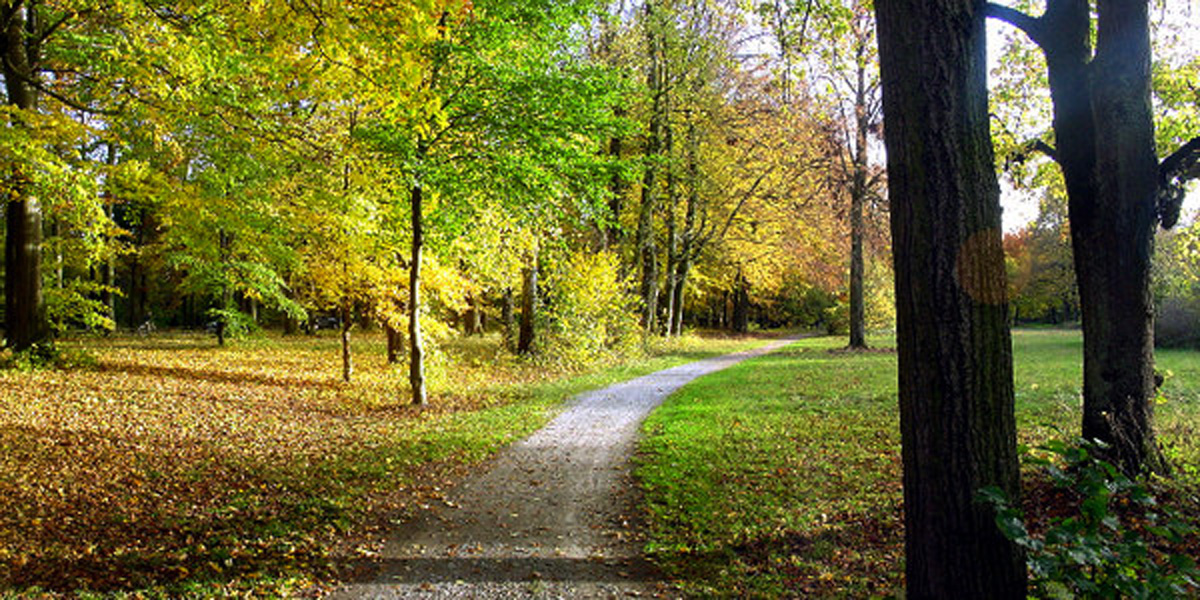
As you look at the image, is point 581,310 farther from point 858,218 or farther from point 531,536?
point 531,536

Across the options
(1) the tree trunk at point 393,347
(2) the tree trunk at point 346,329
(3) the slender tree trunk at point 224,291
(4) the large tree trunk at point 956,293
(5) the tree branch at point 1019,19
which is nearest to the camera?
(4) the large tree trunk at point 956,293

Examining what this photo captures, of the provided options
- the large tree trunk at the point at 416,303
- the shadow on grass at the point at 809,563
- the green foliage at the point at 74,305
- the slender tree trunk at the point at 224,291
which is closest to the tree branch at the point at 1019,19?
the shadow on grass at the point at 809,563

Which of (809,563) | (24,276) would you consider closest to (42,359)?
(24,276)

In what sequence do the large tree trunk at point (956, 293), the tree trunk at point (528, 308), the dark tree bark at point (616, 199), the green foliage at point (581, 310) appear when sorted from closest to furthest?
1. the large tree trunk at point (956, 293)
2. the green foliage at point (581, 310)
3. the tree trunk at point (528, 308)
4. the dark tree bark at point (616, 199)

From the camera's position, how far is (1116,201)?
5453 millimetres

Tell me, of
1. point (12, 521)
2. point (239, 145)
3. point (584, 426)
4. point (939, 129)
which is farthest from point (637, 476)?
point (239, 145)

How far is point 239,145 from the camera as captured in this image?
9.59 metres

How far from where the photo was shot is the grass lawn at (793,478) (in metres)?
4.57

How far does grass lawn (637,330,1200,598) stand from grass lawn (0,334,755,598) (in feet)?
7.92

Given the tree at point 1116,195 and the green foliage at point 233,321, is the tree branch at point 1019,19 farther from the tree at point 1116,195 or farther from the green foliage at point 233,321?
the green foliage at point 233,321

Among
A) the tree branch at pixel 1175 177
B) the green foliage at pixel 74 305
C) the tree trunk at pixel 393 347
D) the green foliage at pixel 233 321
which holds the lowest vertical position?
the tree trunk at pixel 393 347

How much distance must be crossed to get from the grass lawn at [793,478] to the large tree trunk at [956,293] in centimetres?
132

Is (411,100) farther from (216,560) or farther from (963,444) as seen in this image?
(963,444)

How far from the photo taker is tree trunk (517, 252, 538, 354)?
58.6ft
